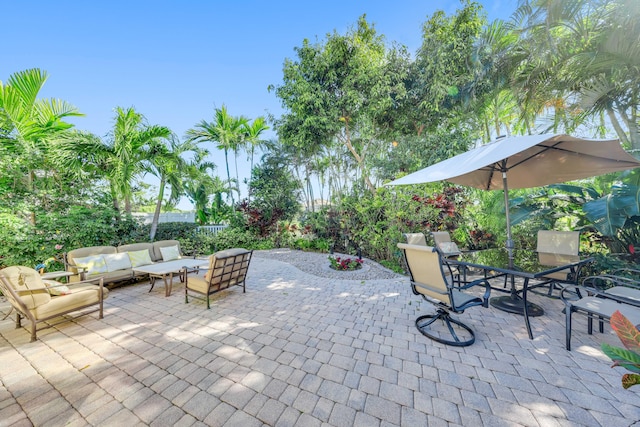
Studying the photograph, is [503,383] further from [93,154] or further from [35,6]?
[35,6]

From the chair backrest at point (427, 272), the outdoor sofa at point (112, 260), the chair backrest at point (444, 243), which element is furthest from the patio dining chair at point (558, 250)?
the outdoor sofa at point (112, 260)

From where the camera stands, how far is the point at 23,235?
4.63 m

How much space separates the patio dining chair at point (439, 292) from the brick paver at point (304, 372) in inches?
6.3

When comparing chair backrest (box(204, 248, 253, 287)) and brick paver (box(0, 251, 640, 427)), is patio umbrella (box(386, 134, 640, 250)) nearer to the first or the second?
brick paver (box(0, 251, 640, 427))

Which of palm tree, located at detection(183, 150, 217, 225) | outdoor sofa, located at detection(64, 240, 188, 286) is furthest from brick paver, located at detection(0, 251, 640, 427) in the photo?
palm tree, located at detection(183, 150, 217, 225)

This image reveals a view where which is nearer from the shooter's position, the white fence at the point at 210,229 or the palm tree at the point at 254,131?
the white fence at the point at 210,229

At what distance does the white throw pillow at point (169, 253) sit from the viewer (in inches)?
213

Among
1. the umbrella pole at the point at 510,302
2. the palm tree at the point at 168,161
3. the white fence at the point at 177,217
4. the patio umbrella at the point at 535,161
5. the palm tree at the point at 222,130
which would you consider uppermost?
the palm tree at the point at 222,130

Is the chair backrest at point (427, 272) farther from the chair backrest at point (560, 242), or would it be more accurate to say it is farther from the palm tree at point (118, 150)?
the palm tree at point (118, 150)

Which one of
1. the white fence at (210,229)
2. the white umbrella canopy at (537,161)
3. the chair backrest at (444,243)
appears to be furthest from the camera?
the white fence at (210,229)

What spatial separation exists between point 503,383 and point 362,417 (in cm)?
134

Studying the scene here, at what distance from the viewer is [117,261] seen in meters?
4.74

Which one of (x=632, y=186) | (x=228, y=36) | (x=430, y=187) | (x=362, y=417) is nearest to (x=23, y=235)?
(x=362, y=417)

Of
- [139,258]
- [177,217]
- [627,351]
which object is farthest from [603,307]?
[177,217]
